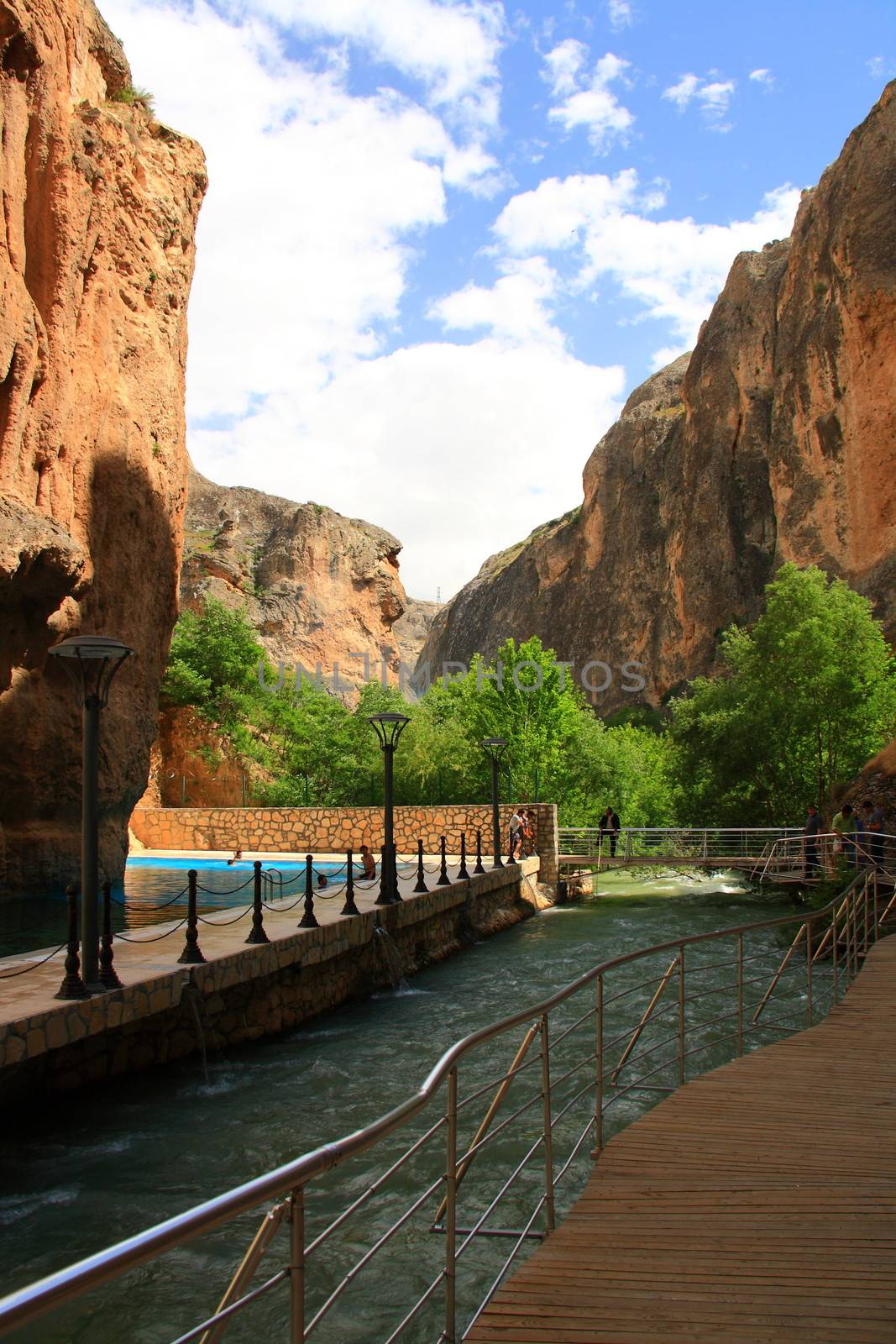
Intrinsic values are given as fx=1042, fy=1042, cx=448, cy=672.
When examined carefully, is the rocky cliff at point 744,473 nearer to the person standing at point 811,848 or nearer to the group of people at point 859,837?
the person standing at point 811,848

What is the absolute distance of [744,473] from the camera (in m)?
56.6

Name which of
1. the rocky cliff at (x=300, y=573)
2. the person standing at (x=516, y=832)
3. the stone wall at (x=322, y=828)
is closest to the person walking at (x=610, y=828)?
the stone wall at (x=322, y=828)

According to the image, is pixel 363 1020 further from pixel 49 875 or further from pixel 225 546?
pixel 225 546

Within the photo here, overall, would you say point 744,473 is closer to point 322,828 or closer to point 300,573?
point 300,573

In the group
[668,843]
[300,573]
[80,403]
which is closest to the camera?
[80,403]

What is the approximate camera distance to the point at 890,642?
37.1 meters

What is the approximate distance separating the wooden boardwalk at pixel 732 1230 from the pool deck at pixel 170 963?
16.1 feet

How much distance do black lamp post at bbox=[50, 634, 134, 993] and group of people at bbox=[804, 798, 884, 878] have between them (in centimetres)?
1105

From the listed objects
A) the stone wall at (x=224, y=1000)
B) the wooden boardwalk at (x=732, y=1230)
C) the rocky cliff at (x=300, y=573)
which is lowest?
the stone wall at (x=224, y=1000)

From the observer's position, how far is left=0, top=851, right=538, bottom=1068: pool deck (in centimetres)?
838

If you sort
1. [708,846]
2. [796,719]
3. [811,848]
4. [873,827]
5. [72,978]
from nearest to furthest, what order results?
[72,978], [873,827], [811,848], [708,846], [796,719]

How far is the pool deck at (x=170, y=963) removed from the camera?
838 cm

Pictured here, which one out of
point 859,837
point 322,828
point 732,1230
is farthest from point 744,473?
point 732,1230

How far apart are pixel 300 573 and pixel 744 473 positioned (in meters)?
24.7
